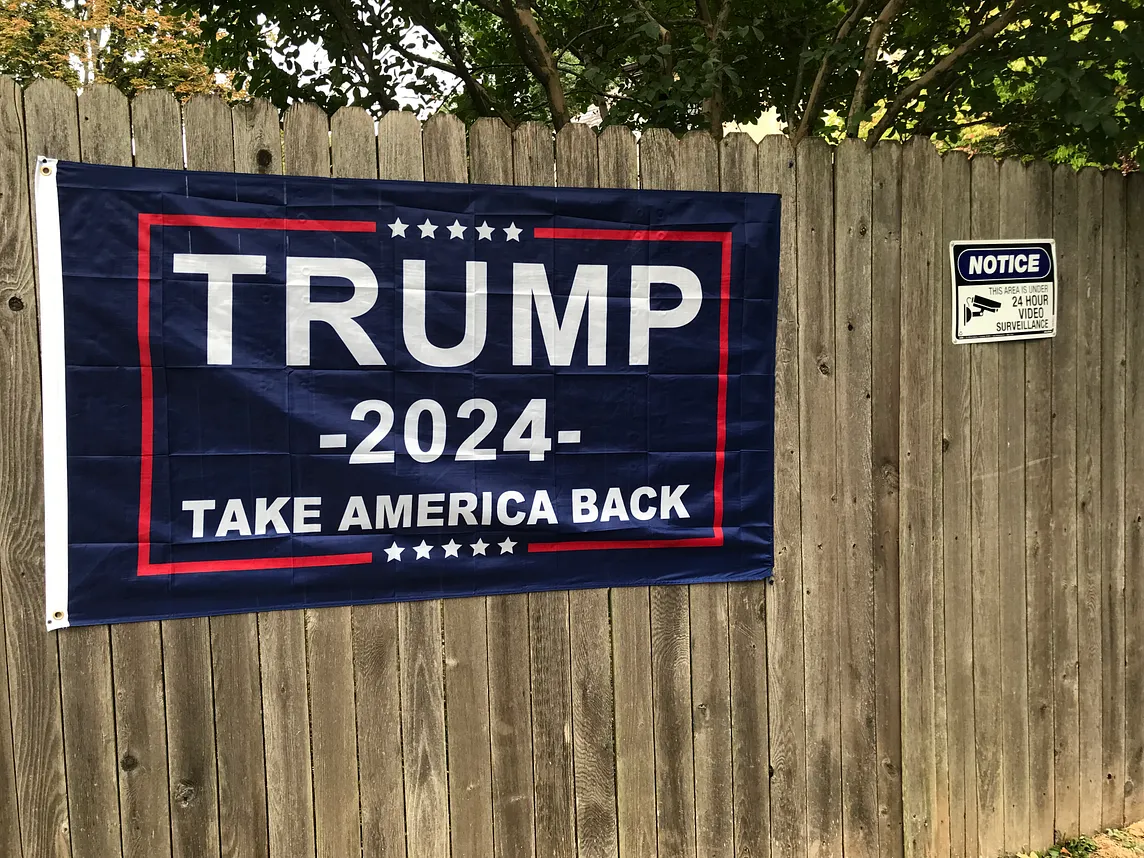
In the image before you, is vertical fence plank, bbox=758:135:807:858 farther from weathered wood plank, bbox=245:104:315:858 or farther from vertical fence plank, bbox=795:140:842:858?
weathered wood plank, bbox=245:104:315:858

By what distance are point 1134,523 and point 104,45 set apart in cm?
1559

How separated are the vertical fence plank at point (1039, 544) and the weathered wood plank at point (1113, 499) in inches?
10.9

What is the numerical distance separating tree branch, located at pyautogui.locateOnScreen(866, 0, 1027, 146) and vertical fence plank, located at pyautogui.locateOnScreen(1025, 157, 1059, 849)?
2.28ft

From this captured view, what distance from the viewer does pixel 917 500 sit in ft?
10.9

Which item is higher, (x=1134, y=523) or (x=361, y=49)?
(x=361, y=49)

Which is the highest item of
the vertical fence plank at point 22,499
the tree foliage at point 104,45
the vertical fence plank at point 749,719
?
the tree foliage at point 104,45

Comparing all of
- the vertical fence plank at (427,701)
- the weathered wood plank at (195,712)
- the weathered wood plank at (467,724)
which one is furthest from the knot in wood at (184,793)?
the weathered wood plank at (467,724)

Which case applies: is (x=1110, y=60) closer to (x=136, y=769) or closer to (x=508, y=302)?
(x=508, y=302)

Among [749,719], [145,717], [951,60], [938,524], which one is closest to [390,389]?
[145,717]

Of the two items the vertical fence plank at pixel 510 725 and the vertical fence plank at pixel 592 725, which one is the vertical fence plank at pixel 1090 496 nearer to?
the vertical fence plank at pixel 592 725

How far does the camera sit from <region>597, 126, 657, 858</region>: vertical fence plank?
2984mm

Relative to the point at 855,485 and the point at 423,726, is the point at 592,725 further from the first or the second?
the point at 855,485

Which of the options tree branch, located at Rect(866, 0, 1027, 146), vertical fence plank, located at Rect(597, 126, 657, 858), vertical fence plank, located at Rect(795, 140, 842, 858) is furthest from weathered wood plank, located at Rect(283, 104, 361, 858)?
tree branch, located at Rect(866, 0, 1027, 146)

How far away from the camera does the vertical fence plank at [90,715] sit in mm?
2445
